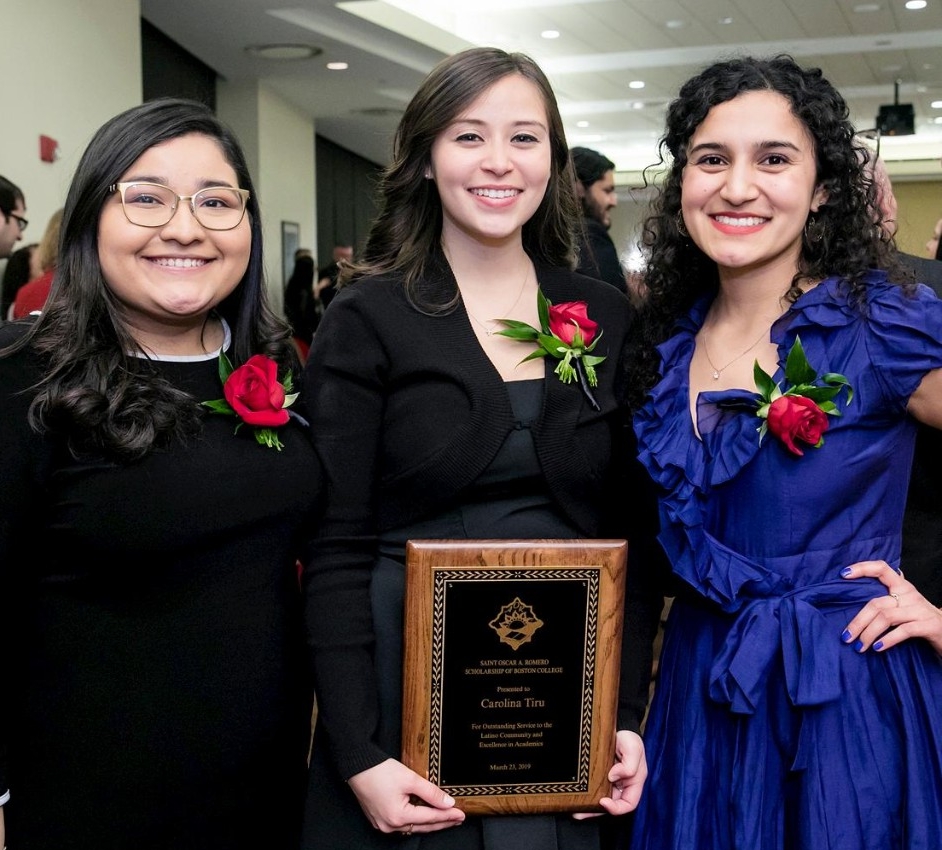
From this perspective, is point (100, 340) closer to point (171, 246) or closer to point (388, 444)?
point (171, 246)

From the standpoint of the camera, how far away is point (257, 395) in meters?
1.52

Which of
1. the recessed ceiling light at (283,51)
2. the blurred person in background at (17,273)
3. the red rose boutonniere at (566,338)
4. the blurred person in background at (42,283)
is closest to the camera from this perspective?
the red rose boutonniere at (566,338)

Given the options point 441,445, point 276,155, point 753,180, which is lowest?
point 441,445

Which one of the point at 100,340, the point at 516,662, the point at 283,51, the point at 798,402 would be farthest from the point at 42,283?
the point at 283,51

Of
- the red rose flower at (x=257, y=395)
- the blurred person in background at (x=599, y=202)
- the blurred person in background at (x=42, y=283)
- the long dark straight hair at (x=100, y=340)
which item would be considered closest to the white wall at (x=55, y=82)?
the blurred person in background at (x=42, y=283)

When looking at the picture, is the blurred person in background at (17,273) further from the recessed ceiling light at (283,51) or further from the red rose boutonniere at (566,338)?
the recessed ceiling light at (283,51)

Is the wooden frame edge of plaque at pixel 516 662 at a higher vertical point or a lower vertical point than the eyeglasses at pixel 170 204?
lower

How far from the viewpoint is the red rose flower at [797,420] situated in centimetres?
146

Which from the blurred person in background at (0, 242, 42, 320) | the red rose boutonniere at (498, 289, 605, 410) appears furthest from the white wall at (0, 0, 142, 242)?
the red rose boutonniere at (498, 289, 605, 410)

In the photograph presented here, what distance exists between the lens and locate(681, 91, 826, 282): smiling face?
5.20 ft

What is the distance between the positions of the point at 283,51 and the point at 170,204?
8.40 m

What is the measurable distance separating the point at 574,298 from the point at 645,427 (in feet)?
0.85

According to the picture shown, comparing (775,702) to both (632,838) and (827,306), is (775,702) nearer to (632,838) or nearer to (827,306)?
(632,838)

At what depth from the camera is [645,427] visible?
164cm
